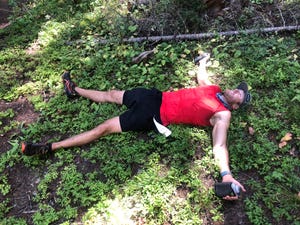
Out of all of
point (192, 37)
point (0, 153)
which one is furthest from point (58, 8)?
point (0, 153)

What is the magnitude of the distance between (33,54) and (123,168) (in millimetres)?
4089

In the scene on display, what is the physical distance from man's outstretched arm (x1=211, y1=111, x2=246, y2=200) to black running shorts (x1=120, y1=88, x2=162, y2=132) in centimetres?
96

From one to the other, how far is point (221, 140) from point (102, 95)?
245 cm

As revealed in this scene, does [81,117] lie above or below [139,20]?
below

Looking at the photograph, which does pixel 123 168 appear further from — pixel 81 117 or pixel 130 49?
pixel 130 49

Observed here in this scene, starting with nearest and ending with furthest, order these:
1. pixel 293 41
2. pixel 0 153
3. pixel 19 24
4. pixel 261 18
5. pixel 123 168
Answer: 1. pixel 123 168
2. pixel 0 153
3. pixel 293 41
4. pixel 261 18
5. pixel 19 24

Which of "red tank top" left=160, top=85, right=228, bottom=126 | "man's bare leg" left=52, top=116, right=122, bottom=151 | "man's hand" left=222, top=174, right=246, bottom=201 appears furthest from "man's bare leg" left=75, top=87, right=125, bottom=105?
"man's hand" left=222, top=174, right=246, bottom=201

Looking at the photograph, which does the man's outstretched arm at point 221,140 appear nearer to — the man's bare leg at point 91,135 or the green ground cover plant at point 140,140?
the green ground cover plant at point 140,140

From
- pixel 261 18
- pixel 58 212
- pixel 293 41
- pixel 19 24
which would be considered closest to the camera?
pixel 58 212

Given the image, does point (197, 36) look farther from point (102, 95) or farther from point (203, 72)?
point (102, 95)

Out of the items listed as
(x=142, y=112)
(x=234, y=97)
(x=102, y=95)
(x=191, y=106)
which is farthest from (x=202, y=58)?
(x=102, y=95)

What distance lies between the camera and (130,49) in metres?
7.66

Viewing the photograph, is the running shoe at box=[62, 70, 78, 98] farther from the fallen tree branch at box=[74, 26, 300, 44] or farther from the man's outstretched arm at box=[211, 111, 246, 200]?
the man's outstretched arm at box=[211, 111, 246, 200]

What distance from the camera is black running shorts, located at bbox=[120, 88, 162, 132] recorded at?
589 cm
